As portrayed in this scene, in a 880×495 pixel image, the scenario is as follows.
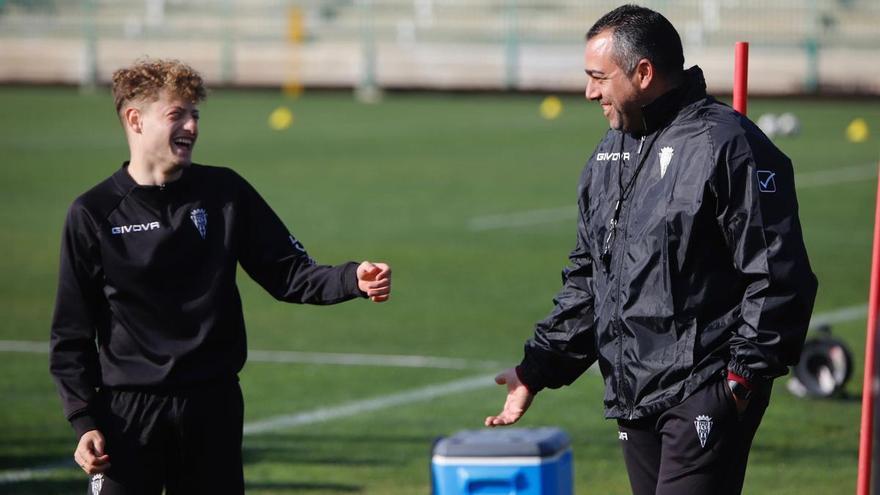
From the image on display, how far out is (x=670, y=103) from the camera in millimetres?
4645

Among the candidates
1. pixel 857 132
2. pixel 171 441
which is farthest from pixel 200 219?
pixel 857 132

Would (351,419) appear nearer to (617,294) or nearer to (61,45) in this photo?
(617,294)

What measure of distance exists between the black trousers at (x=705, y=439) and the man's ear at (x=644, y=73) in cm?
92

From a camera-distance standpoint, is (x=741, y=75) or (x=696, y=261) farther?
(x=741, y=75)

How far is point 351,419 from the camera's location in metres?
9.09

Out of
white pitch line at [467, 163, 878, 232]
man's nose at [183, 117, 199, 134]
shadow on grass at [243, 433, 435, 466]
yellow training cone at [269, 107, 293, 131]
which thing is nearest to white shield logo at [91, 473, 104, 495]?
man's nose at [183, 117, 199, 134]

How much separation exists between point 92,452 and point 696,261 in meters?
1.96

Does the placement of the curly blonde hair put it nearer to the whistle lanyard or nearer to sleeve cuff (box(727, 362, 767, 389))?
the whistle lanyard

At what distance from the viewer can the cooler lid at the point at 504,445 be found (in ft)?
16.8

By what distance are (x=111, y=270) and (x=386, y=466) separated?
136 inches

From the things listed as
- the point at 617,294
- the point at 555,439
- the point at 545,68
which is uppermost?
the point at 617,294

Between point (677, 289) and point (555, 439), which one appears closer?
point (677, 289)

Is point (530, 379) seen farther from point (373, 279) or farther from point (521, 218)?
point (521, 218)

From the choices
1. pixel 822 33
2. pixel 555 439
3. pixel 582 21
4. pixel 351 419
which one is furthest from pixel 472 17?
pixel 555 439
